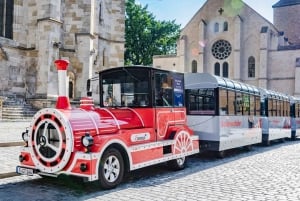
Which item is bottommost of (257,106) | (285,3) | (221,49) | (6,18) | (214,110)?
(214,110)

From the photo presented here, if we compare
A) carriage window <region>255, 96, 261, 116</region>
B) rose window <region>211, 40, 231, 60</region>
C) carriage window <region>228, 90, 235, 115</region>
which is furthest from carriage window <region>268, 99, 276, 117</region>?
rose window <region>211, 40, 231, 60</region>

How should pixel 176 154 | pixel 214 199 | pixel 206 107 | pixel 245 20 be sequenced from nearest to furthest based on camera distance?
pixel 214 199 → pixel 176 154 → pixel 206 107 → pixel 245 20

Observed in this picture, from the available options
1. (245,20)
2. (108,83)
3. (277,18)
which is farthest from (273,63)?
(108,83)

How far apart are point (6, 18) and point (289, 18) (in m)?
56.1

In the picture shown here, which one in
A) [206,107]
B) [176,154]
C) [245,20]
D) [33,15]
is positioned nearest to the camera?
[176,154]

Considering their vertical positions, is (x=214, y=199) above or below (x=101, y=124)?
below

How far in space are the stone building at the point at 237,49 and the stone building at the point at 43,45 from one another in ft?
91.4

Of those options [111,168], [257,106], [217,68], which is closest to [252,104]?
[257,106]

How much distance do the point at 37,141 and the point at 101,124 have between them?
1244 mm

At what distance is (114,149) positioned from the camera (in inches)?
269

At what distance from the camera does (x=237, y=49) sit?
162ft

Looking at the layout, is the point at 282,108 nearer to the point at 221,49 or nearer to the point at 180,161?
the point at 180,161

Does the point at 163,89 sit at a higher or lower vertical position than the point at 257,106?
higher

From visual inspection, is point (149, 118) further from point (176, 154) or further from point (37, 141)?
point (37, 141)
